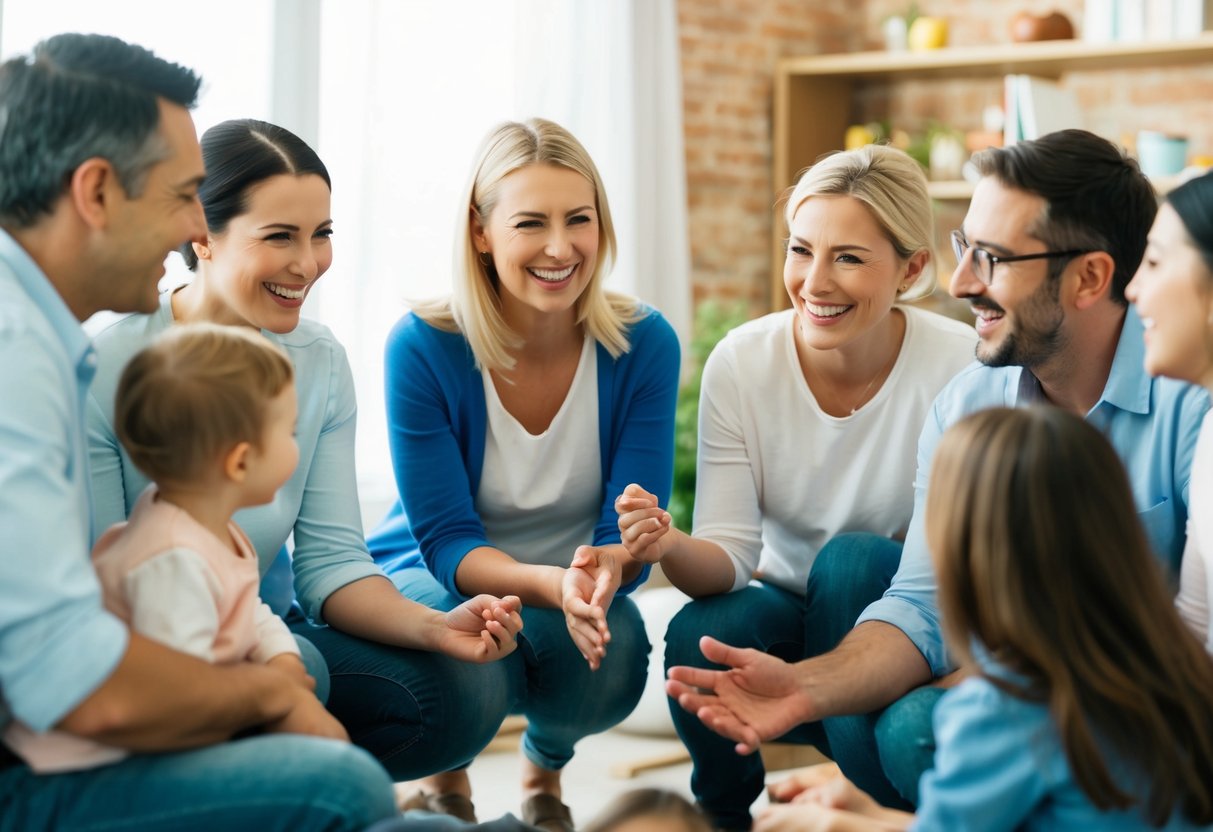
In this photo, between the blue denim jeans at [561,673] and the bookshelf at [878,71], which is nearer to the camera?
the blue denim jeans at [561,673]

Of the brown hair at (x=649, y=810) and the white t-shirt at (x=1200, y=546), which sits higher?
the white t-shirt at (x=1200, y=546)

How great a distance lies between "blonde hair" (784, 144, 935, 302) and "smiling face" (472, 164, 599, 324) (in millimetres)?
399

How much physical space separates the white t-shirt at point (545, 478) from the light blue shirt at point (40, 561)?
3.75 feet

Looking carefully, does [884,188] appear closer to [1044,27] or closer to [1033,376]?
[1033,376]

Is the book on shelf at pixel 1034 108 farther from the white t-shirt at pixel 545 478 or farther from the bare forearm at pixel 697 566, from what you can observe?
the bare forearm at pixel 697 566

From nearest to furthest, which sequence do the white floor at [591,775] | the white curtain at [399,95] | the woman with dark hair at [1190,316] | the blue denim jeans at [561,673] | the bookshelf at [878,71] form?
the woman with dark hair at [1190,316] → the blue denim jeans at [561,673] → the white floor at [591,775] → the white curtain at [399,95] → the bookshelf at [878,71]

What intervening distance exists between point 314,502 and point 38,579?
85 cm

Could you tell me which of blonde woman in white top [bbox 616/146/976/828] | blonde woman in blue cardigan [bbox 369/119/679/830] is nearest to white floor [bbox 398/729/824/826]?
blonde woman in blue cardigan [bbox 369/119/679/830]

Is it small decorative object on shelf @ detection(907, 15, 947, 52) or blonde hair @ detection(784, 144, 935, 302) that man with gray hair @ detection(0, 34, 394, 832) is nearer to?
blonde hair @ detection(784, 144, 935, 302)

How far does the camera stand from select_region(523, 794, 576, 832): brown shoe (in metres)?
2.53

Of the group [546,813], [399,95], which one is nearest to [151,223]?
[546,813]

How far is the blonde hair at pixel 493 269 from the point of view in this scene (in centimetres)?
248

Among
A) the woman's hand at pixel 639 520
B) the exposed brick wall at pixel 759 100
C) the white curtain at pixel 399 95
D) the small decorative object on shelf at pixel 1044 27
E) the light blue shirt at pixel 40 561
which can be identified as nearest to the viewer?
the light blue shirt at pixel 40 561

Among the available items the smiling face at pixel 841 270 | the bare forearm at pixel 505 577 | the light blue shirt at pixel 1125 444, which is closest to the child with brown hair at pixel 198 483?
the bare forearm at pixel 505 577
